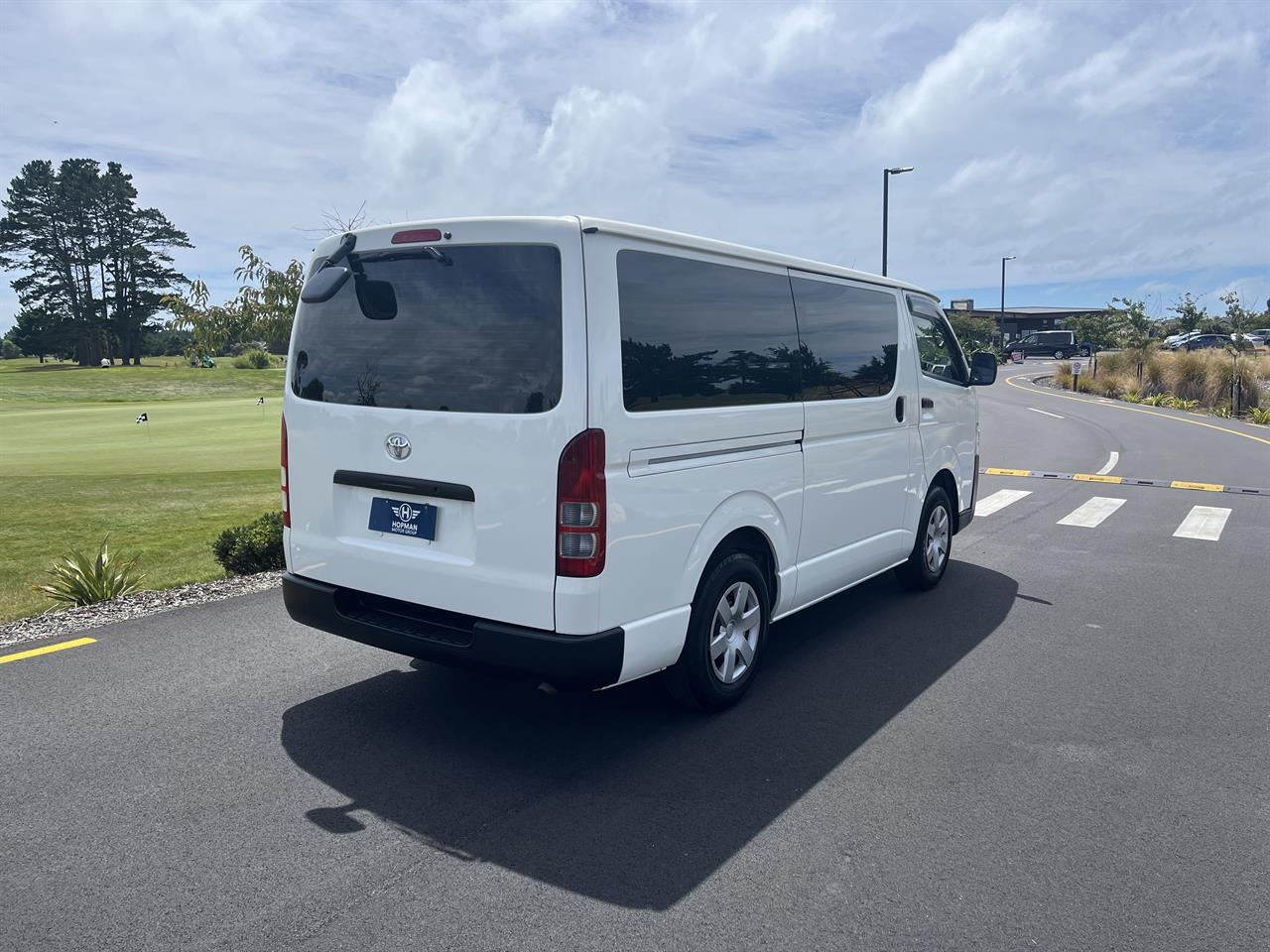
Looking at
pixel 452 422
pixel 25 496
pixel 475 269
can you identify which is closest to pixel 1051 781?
pixel 452 422

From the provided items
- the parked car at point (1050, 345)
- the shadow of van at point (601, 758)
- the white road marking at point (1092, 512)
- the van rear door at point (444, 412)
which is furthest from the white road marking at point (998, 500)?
the parked car at point (1050, 345)

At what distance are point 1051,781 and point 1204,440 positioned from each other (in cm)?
1867

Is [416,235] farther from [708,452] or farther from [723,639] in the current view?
[723,639]

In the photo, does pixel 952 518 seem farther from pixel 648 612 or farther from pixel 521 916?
pixel 521 916

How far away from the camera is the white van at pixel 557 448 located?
3826 millimetres

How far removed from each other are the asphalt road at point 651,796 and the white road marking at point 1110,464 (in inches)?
348

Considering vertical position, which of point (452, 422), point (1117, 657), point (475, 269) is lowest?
point (1117, 657)

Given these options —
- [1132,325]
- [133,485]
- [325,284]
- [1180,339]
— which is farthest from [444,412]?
[1180,339]

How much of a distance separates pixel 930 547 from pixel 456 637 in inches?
166

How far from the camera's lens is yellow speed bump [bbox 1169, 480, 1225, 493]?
41.9ft

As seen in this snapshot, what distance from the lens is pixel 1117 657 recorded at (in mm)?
5723

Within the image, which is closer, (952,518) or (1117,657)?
(1117,657)

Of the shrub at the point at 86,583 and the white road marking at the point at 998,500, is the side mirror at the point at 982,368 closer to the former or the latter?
the white road marking at the point at 998,500

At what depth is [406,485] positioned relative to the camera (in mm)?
4184
